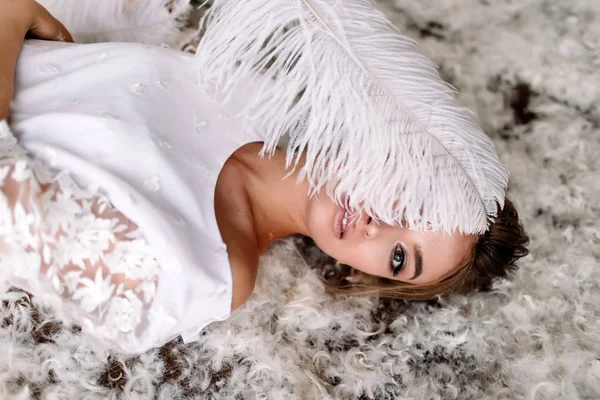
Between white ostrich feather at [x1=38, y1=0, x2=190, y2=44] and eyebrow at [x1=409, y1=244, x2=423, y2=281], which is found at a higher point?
white ostrich feather at [x1=38, y1=0, x2=190, y2=44]

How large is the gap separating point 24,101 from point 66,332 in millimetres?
480

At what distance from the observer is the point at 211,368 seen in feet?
3.97

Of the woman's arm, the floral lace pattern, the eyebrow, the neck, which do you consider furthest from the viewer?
the neck

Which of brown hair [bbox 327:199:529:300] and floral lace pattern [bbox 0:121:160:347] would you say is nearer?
floral lace pattern [bbox 0:121:160:347]

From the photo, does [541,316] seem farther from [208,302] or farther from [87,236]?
[87,236]

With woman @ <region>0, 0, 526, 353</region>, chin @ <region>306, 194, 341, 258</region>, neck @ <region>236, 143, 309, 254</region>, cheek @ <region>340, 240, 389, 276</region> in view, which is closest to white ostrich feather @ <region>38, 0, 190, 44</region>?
woman @ <region>0, 0, 526, 353</region>

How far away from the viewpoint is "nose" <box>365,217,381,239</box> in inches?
44.0

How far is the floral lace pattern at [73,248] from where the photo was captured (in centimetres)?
87

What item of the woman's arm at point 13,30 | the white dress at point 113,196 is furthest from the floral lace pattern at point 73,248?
the woman's arm at point 13,30

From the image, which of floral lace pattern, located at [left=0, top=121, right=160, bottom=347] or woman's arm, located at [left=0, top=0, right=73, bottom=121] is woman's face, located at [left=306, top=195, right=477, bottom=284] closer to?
floral lace pattern, located at [left=0, top=121, right=160, bottom=347]

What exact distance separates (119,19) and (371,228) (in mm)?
781

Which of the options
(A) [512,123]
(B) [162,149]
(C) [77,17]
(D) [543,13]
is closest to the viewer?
(B) [162,149]

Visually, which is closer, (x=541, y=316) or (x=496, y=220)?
(x=496, y=220)

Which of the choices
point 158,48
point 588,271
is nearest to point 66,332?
point 158,48
